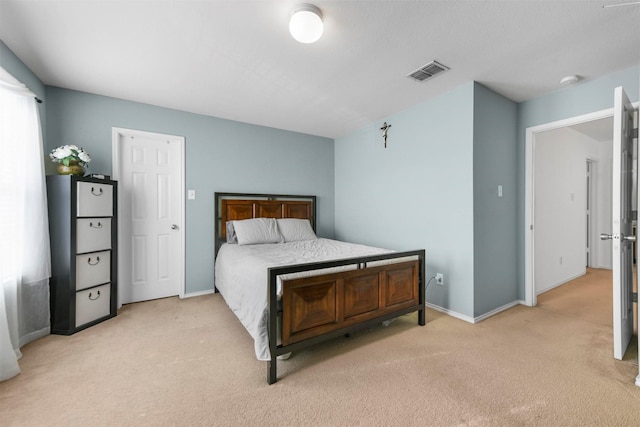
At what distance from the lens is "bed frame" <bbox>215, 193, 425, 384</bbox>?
181 cm

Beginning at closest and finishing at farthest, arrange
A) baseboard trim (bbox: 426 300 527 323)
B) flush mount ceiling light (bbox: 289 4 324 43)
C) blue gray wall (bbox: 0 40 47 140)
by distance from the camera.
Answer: flush mount ceiling light (bbox: 289 4 324 43), blue gray wall (bbox: 0 40 47 140), baseboard trim (bbox: 426 300 527 323)

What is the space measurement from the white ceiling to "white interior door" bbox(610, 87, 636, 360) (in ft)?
1.93

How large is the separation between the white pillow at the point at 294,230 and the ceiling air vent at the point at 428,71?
2.34m

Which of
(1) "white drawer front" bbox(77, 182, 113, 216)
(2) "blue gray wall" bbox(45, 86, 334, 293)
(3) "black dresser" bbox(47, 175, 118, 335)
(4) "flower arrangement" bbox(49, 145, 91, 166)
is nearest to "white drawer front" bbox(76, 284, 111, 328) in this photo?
(3) "black dresser" bbox(47, 175, 118, 335)

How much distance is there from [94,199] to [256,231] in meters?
1.67

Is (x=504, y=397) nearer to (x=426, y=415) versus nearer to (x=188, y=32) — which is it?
(x=426, y=415)

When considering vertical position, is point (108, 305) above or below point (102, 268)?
below

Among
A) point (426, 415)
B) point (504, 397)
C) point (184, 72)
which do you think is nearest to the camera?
point (426, 415)

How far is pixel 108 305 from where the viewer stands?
9.11ft

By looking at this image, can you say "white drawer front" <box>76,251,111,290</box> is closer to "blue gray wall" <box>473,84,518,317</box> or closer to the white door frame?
"blue gray wall" <box>473,84,518,317</box>

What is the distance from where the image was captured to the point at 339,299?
6.72 ft

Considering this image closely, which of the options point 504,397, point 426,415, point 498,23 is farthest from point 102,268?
point 498,23

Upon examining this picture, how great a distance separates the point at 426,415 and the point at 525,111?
3.32 metres

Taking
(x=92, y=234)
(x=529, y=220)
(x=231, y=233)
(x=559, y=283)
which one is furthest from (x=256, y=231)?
(x=559, y=283)
